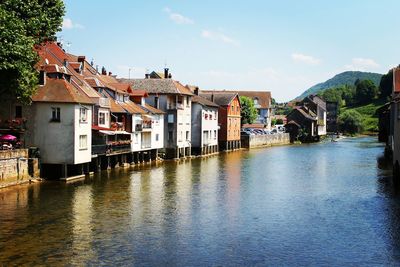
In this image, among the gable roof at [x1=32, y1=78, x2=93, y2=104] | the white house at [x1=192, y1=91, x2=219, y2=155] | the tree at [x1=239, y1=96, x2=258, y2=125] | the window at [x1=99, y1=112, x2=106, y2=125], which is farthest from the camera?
the tree at [x1=239, y1=96, x2=258, y2=125]

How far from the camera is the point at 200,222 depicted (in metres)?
34.2

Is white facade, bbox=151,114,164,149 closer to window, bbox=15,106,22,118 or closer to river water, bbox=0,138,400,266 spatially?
river water, bbox=0,138,400,266

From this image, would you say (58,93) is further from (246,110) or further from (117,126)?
(246,110)

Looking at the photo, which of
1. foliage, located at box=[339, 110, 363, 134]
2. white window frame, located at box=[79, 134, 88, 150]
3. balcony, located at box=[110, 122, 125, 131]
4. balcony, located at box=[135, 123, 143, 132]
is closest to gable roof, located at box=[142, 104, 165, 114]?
balcony, located at box=[135, 123, 143, 132]

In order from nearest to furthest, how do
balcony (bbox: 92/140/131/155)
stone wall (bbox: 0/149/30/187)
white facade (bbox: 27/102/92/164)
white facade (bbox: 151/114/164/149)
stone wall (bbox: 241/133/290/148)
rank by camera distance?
stone wall (bbox: 0/149/30/187), white facade (bbox: 27/102/92/164), balcony (bbox: 92/140/131/155), white facade (bbox: 151/114/164/149), stone wall (bbox: 241/133/290/148)

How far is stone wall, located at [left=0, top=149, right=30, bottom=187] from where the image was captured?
44.7m

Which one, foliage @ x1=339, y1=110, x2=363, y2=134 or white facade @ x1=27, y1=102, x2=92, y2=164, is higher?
foliage @ x1=339, y1=110, x2=363, y2=134

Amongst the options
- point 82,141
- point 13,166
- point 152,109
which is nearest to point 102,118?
point 82,141

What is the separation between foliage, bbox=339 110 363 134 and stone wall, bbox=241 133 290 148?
55106mm

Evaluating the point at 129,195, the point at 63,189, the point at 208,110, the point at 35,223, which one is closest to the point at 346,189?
the point at 129,195

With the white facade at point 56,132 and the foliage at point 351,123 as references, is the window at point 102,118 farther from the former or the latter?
the foliage at point 351,123

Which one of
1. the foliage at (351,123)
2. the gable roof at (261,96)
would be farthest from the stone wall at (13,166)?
the foliage at (351,123)

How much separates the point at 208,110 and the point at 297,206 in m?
54.9

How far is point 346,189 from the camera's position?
5038 centimetres
